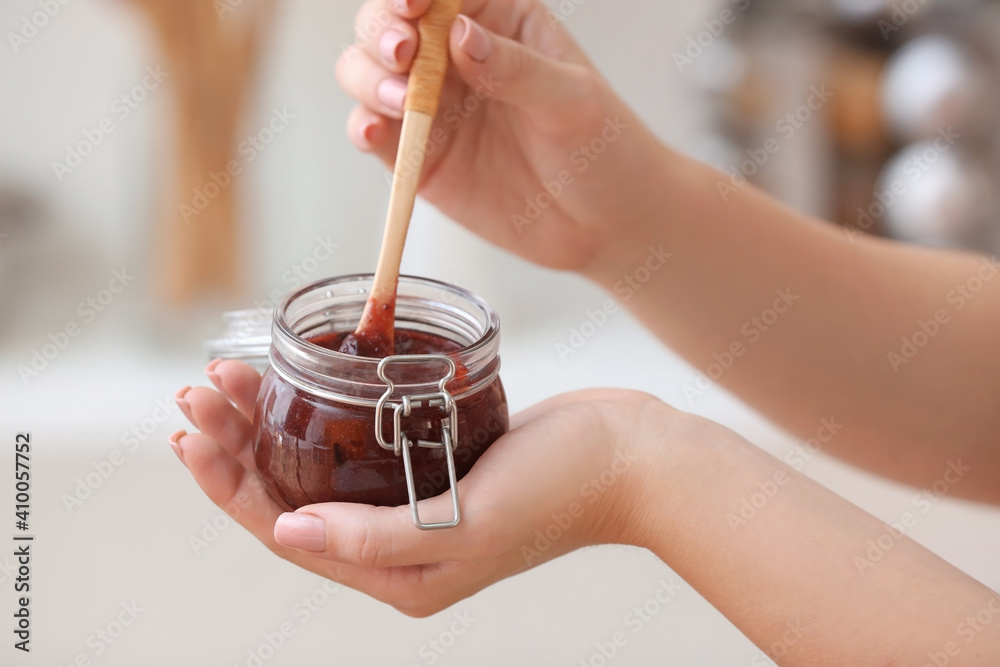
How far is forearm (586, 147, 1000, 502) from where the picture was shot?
0.80 m

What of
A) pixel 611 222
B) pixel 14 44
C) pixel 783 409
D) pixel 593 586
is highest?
pixel 611 222

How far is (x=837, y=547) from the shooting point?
1.90 ft

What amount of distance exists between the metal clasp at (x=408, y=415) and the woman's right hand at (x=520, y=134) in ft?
0.73

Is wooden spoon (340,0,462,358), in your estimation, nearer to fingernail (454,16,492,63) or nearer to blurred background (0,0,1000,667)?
fingernail (454,16,492,63)

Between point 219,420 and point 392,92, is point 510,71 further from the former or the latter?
point 219,420

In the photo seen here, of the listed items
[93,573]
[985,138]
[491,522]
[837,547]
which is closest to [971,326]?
[837,547]

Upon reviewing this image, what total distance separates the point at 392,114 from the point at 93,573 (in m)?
0.72

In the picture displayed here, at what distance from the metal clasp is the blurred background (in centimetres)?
62

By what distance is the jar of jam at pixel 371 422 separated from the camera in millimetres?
550

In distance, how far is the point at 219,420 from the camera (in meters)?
0.65

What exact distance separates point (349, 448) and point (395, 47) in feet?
0.94

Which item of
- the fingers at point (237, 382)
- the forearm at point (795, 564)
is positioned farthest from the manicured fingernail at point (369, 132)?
the forearm at point (795, 564)

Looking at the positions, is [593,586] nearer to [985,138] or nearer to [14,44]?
[985,138]

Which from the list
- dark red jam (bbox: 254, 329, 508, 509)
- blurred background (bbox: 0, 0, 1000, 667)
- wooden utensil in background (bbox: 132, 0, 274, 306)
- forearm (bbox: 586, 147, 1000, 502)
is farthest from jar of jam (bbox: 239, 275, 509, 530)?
wooden utensil in background (bbox: 132, 0, 274, 306)
